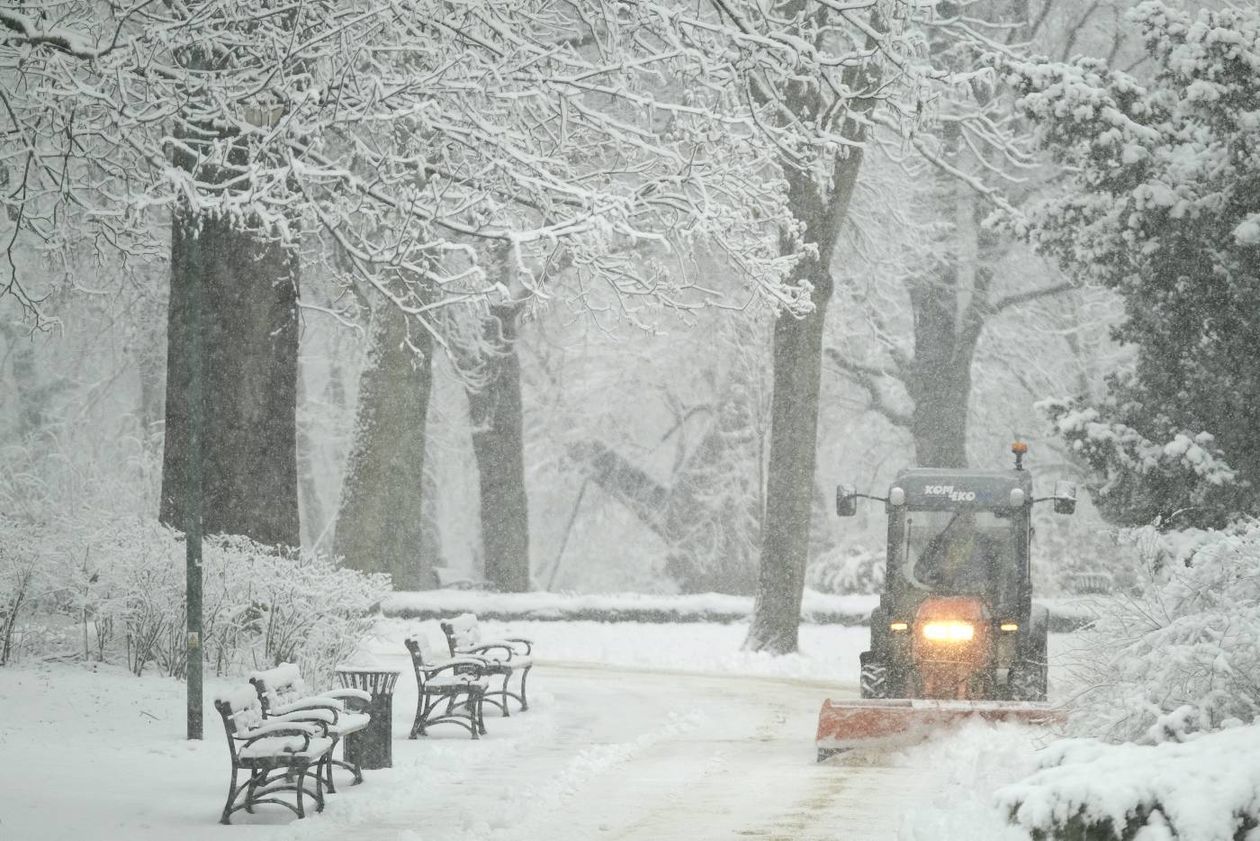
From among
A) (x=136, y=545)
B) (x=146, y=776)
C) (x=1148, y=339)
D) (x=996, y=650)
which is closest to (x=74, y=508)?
(x=136, y=545)

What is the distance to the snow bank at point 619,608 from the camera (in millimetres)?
28938

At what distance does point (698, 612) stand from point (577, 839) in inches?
822

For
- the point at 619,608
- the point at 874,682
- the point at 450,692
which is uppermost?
the point at 874,682

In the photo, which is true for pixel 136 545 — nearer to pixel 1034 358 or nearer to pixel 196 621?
pixel 196 621

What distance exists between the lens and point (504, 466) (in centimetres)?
3375

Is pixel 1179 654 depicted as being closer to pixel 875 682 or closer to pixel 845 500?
pixel 875 682

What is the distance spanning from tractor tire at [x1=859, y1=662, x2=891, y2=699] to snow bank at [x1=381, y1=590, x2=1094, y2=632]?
570 inches

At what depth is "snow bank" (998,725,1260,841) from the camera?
6453mm

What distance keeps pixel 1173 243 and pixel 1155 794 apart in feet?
36.0

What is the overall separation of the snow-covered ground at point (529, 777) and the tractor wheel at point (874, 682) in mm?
785

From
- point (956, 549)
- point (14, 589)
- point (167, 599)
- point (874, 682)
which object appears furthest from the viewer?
point (956, 549)

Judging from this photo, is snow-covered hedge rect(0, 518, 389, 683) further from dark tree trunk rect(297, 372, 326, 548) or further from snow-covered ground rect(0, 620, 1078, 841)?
dark tree trunk rect(297, 372, 326, 548)

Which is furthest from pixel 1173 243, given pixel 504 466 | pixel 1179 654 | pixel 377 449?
pixel 504 466

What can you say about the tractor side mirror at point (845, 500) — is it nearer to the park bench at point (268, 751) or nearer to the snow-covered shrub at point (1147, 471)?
the snow-covered shrub at point (1147, 471)
